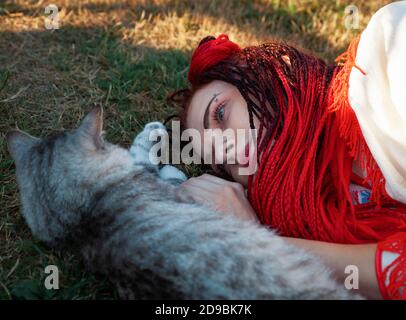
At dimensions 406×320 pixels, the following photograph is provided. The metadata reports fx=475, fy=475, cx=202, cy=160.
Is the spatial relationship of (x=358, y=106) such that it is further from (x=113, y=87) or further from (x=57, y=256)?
(x=113, y=87)

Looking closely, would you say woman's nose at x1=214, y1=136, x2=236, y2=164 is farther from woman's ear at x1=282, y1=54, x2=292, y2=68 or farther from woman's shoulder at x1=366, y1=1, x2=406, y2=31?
woman's shoulder at x1=366, y1=1, x2=406, y2=31

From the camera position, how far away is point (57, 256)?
216 cm

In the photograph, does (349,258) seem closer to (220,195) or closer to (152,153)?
(220,195)

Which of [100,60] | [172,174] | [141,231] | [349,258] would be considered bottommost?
[349,258]

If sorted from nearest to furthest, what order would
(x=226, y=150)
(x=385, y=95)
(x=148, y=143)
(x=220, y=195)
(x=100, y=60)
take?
(x=385, y=95)
(x=220, y=195)
(x=226, y=150)
(x=148, y=143)
(x=100, y=60)

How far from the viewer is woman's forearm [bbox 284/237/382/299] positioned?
200cm

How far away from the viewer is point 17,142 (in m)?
2.37

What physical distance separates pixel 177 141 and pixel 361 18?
2629mm

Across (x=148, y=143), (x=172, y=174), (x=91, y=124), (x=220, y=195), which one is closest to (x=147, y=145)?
(x=148, y=143)

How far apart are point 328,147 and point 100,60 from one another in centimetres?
201

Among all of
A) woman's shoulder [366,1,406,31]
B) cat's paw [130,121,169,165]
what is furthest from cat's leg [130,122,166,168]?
woman's shoulder [366,1,406,31]

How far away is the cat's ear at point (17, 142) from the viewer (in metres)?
2.35

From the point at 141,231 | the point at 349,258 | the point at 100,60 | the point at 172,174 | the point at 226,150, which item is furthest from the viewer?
the point at 100,60

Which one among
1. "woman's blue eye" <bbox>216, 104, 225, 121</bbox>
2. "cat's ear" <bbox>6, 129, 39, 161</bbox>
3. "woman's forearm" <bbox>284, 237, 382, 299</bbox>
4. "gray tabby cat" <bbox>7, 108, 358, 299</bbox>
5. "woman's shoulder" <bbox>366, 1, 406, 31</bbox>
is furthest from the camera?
"woman's blue eye" <bbox>216, 104, 225, 121</bbox>
